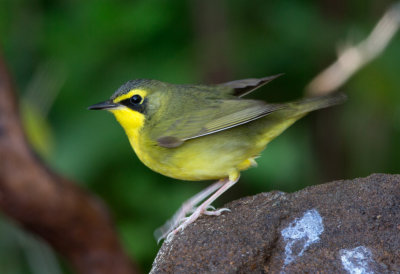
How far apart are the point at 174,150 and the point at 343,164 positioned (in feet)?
12.5

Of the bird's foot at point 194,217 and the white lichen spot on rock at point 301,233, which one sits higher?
the white lichen spot on rock at point 301,233

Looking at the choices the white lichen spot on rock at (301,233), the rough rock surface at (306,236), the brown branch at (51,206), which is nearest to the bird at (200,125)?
the rough rock surface at (306,236)

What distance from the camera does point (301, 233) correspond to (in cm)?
383

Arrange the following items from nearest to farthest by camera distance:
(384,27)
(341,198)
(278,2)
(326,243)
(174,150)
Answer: (326,243) → (341,198) → (174,150) → (384,27) → (278,2)

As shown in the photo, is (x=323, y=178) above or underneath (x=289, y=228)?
underneath

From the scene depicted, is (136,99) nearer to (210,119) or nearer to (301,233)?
(210,119)

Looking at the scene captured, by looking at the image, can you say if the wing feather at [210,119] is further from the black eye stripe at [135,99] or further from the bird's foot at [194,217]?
the bird's foot at [194,217]

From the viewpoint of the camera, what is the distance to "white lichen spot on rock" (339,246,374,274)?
3514 mm

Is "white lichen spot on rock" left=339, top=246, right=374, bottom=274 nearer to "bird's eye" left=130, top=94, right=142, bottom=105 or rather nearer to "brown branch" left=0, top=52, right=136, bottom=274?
"bird's eye" left=130, top=94, right=142, bottom=105

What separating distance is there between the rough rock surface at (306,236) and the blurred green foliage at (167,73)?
2.91 m

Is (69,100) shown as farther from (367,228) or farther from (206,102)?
(367,228)

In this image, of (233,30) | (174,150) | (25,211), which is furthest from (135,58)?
(174,150)

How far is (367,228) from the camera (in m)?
3.74

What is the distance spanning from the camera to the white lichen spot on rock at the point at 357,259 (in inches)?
138
